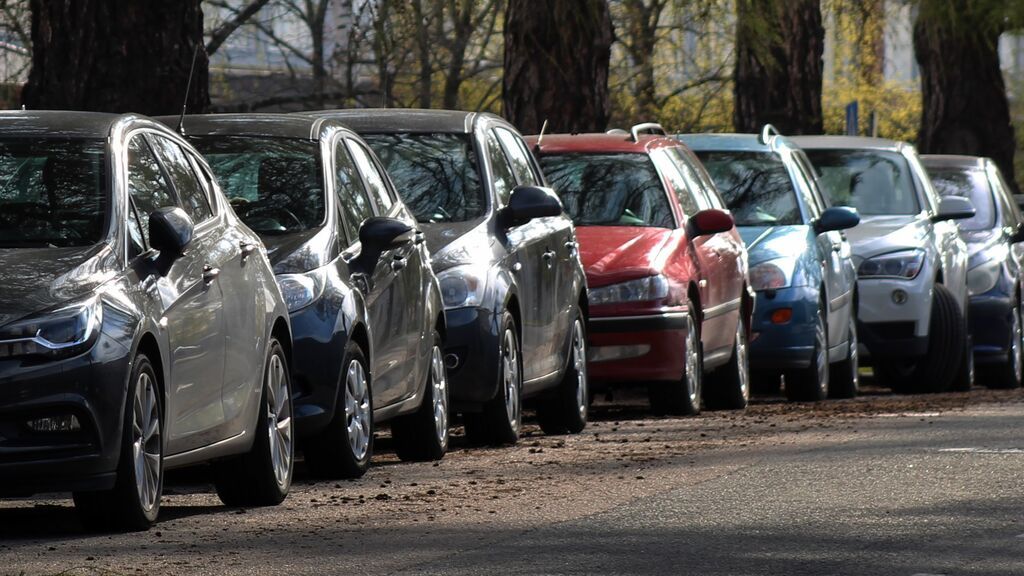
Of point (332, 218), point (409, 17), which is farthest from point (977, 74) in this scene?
point (332, 218)

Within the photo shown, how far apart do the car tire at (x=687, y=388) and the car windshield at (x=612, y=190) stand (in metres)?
0.70

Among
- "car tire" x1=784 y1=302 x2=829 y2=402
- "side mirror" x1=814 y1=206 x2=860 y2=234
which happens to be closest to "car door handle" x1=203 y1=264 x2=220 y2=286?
"car tire" x1=784 y1=302 x2=829 y2=402

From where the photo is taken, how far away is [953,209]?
18.5 meters

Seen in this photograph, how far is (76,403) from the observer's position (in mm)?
7637

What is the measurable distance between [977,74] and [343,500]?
22.0 m

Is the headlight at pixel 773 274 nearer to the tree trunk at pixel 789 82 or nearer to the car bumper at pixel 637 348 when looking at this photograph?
the car bumper at pixel 637 348

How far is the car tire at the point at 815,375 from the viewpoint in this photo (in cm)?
1645

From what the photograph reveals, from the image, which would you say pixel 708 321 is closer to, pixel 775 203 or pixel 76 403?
pixel 775 203

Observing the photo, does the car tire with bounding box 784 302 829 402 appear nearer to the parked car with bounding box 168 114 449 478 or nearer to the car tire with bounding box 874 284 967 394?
the car tire with bounding box 874 284 967 394

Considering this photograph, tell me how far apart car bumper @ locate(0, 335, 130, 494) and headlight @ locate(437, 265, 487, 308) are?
13.3ft

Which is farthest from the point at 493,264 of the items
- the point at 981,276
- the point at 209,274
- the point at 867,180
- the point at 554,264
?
the point at 981,276

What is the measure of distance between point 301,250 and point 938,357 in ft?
31.3

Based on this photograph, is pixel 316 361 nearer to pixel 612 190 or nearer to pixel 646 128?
pixel 612 190

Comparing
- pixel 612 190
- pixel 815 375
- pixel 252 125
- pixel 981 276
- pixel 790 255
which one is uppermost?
pixel 252 125
